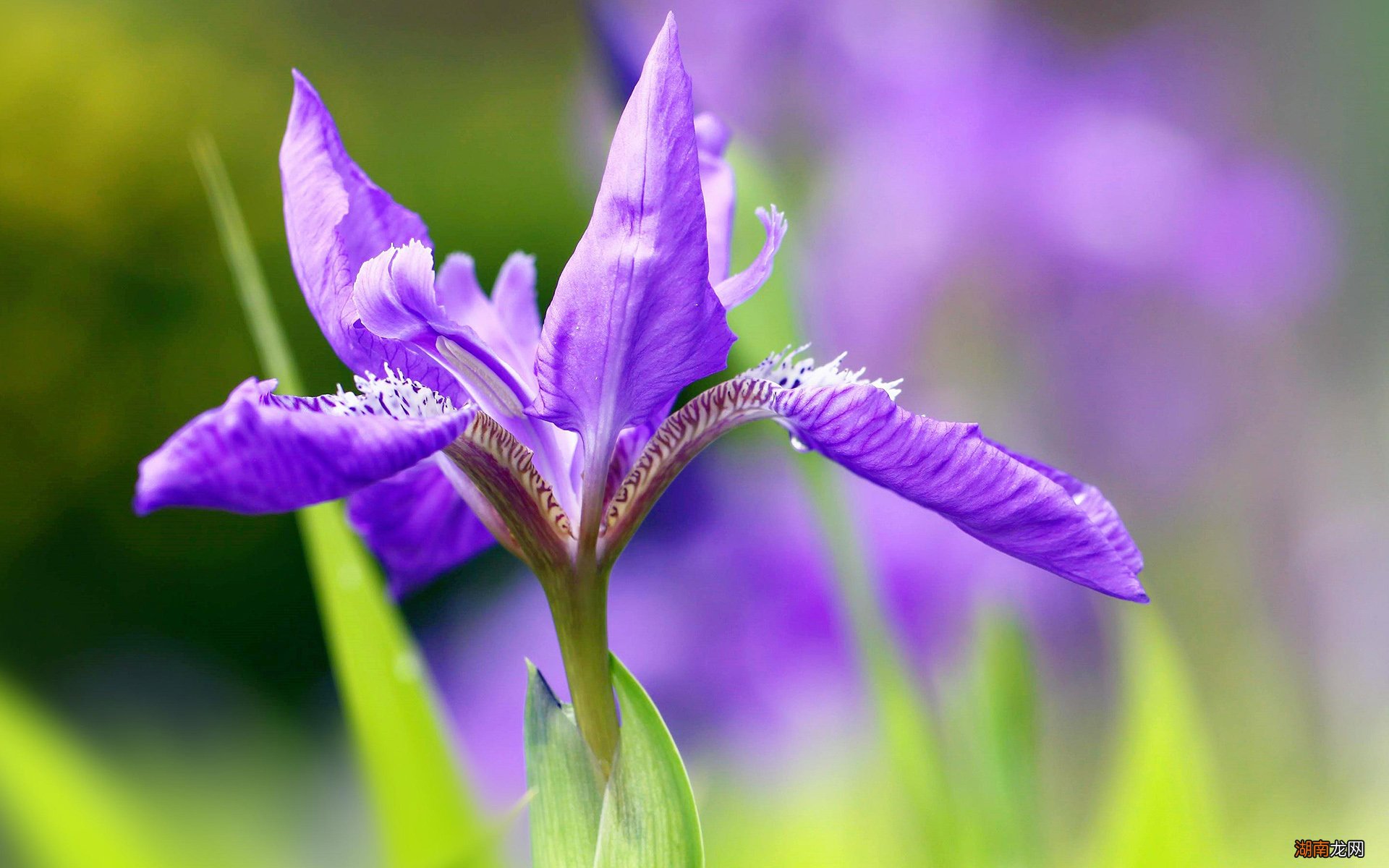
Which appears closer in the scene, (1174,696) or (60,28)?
(1174,696)

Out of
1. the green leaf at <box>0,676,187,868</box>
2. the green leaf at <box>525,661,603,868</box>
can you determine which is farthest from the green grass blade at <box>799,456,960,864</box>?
the green leaf at <box>0,676,187,868</box>

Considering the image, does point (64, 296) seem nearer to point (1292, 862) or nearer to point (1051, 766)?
point (1051, 766)

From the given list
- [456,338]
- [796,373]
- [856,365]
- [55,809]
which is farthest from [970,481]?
[856,365]

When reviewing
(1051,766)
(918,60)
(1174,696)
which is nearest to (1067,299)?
(918,60)

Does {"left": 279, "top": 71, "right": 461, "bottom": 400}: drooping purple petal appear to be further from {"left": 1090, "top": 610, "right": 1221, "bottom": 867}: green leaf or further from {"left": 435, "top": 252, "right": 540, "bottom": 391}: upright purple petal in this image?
{"left": 1090, "top": 610, "right": 1221, "bottom": 867}: green leaf

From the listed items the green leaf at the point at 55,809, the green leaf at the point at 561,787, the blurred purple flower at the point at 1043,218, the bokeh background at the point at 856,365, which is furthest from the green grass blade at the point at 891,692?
the blurred purple flower at the point at 1043,218

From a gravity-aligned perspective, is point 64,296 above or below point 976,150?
below
